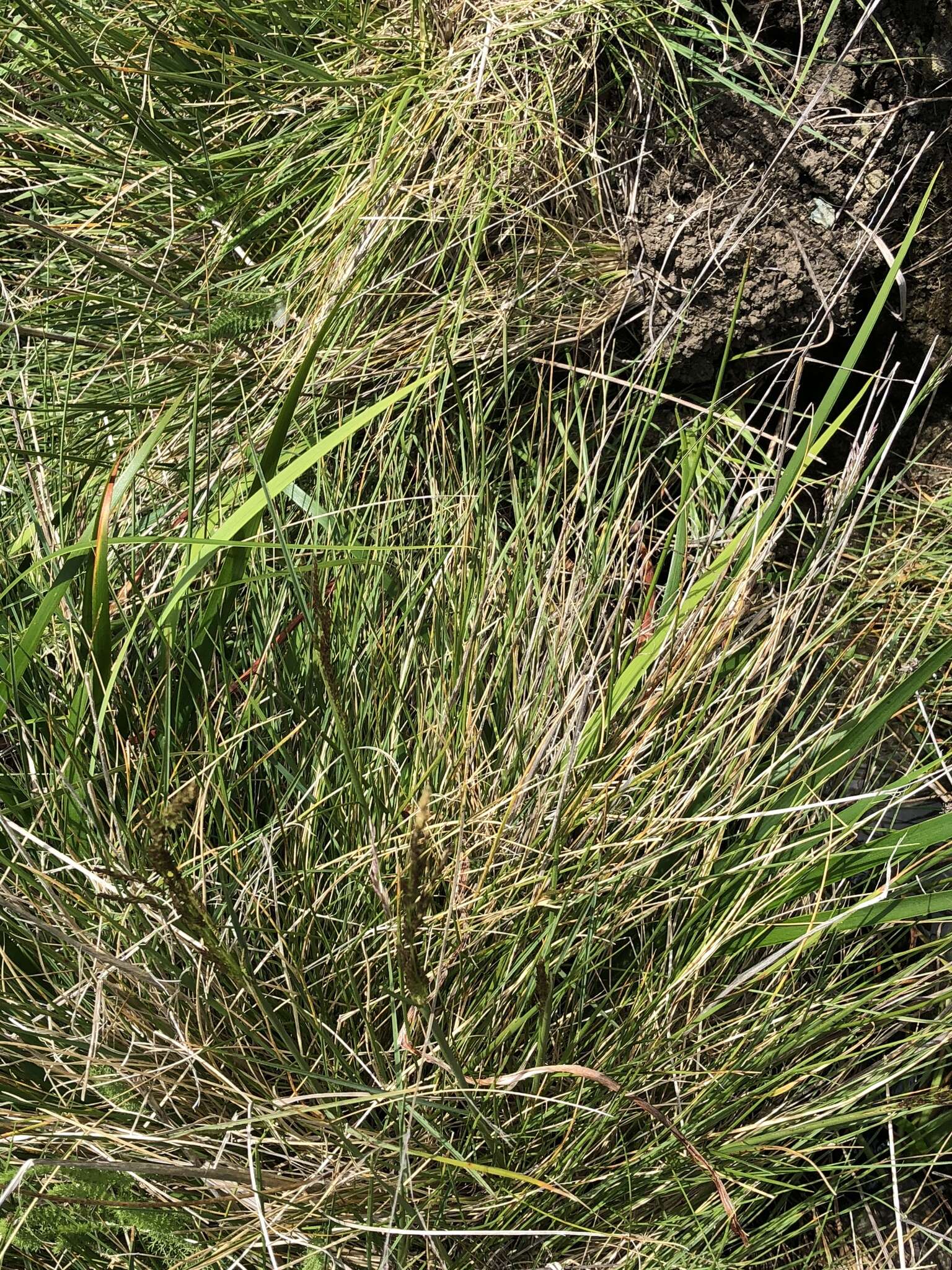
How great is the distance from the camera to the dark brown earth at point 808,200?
1336mm

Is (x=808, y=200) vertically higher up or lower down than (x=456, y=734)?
higher up

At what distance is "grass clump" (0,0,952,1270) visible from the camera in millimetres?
932

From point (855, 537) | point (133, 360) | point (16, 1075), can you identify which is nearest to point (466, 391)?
point (133, 360)

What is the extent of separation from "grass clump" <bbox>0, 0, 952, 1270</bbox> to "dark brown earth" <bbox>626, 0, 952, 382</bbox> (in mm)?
40

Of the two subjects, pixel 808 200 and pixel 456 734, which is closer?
pixel 456 734

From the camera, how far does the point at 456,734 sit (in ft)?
3.46

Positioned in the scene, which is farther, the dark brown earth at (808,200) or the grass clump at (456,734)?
the dark brown earth at (808,200)

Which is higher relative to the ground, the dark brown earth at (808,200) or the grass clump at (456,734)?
the dark brown earth at (808,200)

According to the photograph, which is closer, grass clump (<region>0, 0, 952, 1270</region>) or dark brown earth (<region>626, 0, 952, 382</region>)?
grass clump (<region>0, 0, 952, 1270</region>)

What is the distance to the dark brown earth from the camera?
134 cm

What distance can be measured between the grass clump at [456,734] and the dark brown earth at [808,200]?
1.6 inches

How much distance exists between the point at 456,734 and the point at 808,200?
0.81m

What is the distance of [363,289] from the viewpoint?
1362 mm

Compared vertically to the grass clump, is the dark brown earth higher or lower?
higher
